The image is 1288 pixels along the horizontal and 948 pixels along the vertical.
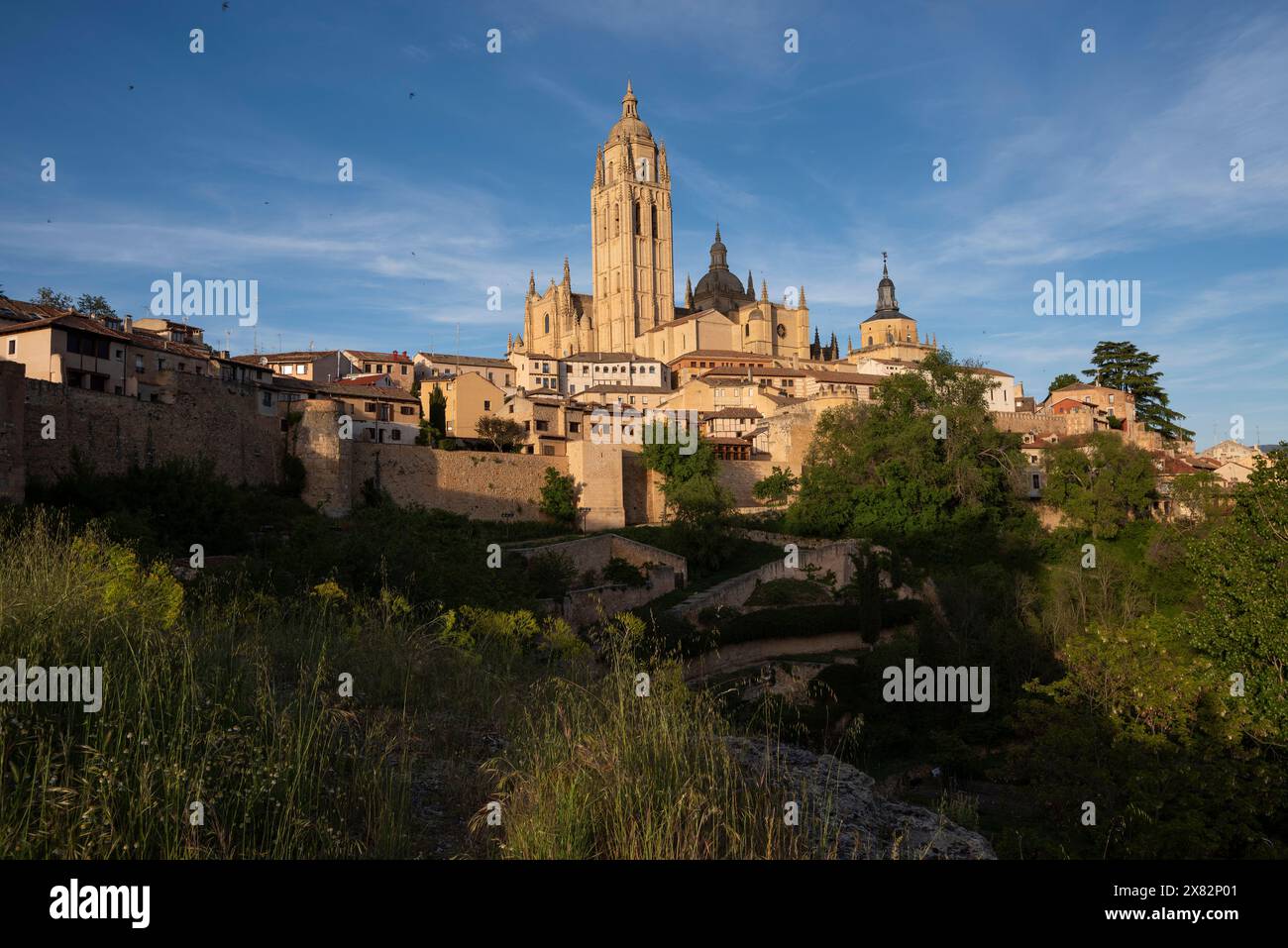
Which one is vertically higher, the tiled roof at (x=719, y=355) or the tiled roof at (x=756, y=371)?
the tiled roof at (x=719, y=355)

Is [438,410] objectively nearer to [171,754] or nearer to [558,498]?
[558,498]

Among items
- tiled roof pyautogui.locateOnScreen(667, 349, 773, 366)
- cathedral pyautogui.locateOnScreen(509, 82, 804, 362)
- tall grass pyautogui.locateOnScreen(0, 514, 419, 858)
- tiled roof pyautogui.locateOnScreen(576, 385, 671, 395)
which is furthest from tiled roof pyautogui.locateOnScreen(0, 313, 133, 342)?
cathedral pyautogui.locateOnScreen(509, 82, 804, 362)

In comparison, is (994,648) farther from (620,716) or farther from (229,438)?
(229,438)

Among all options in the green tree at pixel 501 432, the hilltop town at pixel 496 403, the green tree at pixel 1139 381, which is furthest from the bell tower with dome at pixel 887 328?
the green tree at pixel 501 432

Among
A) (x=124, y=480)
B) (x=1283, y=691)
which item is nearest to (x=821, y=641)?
(x=1283, y=691)

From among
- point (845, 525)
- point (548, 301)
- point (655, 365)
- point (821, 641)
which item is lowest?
point (821, 641)

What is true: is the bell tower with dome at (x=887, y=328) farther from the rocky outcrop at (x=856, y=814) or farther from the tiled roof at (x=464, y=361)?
the rocky outcrop at (x=856, y=814)
